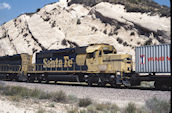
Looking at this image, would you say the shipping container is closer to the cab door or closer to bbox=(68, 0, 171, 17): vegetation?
the cab door

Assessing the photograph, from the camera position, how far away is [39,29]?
45.7m

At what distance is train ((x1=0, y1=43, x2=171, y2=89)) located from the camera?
56.9 feet

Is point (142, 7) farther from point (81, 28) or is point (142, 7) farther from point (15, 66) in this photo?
point (15, 66)

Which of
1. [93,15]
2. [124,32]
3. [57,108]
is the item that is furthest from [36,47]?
[57,108]

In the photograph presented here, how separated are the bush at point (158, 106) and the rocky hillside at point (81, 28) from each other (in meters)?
23.3

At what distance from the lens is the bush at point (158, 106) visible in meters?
9.74

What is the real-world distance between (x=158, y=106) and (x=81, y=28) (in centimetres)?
3156

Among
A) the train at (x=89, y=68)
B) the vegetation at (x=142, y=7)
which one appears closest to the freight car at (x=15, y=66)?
the train at (x=89, y=68)

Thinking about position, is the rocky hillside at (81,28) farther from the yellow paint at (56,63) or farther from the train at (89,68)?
the yellow paint at (56,63)

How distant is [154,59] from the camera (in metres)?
15.9

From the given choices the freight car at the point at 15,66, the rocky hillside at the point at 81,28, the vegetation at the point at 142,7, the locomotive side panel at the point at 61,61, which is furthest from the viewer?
the vegetation at the point at 142,7

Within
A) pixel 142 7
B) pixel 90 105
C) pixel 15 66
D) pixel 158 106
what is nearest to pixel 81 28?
pixel 142 7

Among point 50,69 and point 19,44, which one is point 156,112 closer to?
point 50,69

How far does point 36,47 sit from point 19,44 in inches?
211
